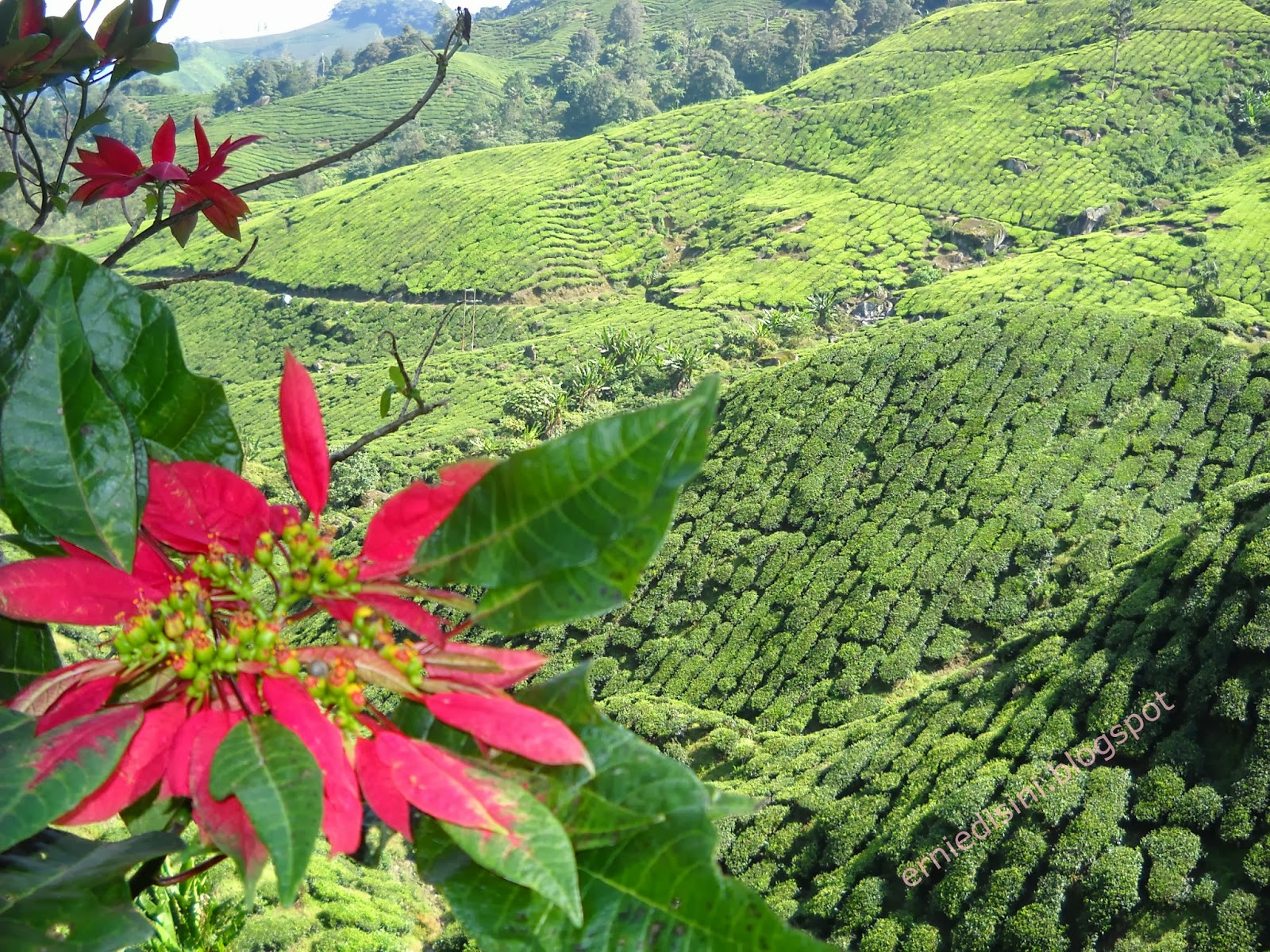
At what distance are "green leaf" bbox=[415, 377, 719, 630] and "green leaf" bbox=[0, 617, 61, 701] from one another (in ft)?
0.97

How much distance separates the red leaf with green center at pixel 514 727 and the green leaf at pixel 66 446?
197 millimetres

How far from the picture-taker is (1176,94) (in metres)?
34.4

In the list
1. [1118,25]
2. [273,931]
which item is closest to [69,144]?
[273,931]

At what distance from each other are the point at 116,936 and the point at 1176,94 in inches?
1695

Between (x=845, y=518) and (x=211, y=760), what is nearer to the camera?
(x=211, y=760)

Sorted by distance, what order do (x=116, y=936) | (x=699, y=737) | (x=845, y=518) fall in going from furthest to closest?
(x=845, y=518) < (x=699, y=737) < (x=116, y=936)

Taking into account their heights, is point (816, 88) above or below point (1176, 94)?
above

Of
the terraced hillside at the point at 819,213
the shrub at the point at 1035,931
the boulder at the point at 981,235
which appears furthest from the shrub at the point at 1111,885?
the boulder at the point at 981,235

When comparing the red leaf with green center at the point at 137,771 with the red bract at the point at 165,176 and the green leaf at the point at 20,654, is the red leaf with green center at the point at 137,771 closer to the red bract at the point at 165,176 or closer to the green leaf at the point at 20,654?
the green leaf at the point at 20,654

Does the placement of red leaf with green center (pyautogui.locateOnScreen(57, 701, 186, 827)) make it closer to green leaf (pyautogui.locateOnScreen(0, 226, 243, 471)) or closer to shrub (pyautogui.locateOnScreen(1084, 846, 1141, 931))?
green leaf (pyautogui.locateOnScreen(0, 226, 243, 471))

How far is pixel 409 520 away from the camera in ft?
1.55

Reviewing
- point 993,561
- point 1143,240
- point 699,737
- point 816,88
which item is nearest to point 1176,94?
point 1143,240

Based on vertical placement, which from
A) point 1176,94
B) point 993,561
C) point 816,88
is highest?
point 816,88

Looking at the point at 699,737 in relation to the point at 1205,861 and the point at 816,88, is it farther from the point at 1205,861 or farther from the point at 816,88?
the point at 816,88
